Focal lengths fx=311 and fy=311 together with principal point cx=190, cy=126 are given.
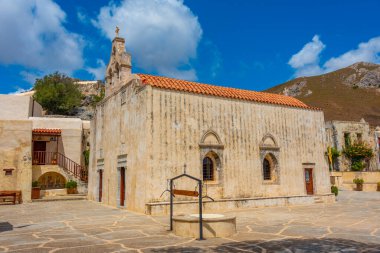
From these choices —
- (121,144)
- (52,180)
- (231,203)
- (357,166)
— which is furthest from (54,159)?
(357,166)

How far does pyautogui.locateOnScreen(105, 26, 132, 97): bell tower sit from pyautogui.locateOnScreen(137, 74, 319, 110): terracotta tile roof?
1.87 metres

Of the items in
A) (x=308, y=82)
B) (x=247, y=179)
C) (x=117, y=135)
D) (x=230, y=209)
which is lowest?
(x=230, y=209)

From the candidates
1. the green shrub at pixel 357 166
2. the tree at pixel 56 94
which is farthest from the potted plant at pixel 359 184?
the tree at pixel 56 94

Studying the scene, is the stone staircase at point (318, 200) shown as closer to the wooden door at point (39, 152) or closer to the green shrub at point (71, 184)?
the green shrub at point (71, 184)

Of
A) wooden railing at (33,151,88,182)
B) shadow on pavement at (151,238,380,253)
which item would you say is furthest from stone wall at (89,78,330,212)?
shadow on pavement at (151,238,380,253)

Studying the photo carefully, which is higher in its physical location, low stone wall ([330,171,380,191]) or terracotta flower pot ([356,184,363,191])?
low stone wall ([330,171,380,191])

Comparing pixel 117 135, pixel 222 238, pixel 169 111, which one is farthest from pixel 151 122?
pixel 222 238

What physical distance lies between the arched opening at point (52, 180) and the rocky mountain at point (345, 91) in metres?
59.6

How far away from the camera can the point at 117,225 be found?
9883 mm

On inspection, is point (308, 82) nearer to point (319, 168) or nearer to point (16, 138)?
point (319, 168)

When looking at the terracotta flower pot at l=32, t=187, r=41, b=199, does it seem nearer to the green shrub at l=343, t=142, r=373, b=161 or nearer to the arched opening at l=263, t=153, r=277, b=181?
the arched opening at l=263, t=153, r=277, b=181

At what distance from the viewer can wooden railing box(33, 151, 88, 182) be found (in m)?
24.0

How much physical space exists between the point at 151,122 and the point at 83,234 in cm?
582

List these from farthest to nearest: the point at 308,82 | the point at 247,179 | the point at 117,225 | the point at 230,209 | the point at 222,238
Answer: the point at 308,82 → the point at 247,179 → the point at 230,209 → the point at 117,225 → the point at 222,238
